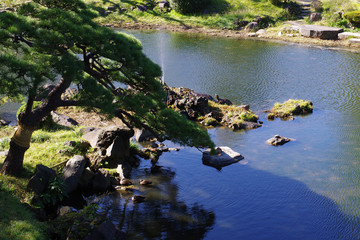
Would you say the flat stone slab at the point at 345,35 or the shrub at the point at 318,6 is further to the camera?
the shrub at the point at 318,6

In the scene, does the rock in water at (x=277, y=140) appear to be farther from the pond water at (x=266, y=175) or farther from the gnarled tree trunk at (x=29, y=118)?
the gnarled tree trunk at (x=29, y=118)

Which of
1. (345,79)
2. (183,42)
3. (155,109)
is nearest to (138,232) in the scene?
(155,109)

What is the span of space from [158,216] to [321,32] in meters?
33.9

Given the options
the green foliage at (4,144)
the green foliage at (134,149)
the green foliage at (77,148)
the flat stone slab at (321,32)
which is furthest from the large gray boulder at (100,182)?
the flat stone slab at (321,32)

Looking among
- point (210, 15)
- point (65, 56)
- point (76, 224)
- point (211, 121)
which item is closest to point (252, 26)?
point (210, 15)

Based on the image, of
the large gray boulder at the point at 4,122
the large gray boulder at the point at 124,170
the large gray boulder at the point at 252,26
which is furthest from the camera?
the large gray boulder at the point at 252,26

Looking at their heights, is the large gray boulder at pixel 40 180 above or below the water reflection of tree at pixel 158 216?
above

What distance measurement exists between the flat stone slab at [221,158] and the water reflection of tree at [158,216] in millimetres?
3034

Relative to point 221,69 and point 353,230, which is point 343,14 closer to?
point 221,69

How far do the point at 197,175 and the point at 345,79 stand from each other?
59.1ft

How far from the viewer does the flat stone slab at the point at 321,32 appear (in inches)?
1558

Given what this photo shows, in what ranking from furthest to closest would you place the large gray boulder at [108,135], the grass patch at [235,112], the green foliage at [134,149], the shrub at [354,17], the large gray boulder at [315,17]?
the large gray boulder at [315,17], the shrub at [354,17], the grass patch at [235,112], the green foliage at [134,149], the large gray boulder at [108,135]

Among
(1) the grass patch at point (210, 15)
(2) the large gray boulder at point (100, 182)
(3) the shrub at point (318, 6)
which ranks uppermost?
(3) the shrub at point (318, 6)

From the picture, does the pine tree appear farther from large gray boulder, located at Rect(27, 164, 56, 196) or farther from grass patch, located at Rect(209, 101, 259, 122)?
grass patch, located at Rect(209, 101, 259, 122)
